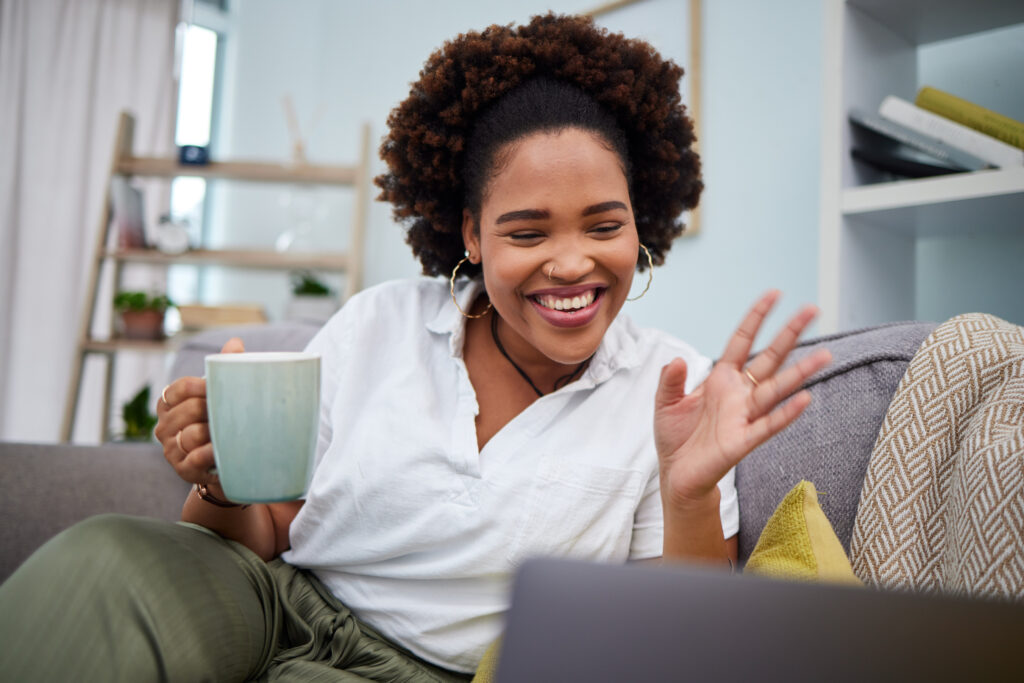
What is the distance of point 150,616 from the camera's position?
0.74 meters

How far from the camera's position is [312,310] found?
2.84 m

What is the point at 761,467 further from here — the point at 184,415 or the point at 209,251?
the point at 209,251

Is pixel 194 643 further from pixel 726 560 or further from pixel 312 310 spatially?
pixel 312 310

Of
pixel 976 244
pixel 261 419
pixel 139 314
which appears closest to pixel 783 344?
pixel 261 419

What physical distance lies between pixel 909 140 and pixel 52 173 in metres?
3.35

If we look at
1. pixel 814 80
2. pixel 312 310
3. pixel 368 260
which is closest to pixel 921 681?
pixel 814 80

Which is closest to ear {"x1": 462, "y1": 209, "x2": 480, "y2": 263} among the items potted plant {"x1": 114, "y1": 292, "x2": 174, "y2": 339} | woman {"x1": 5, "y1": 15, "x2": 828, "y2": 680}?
woman {"x1": 5, "y1": 15, "x2": 828, "y2": 680}

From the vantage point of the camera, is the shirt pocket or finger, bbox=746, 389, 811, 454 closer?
finger, bbox=746, 389, 811, 454

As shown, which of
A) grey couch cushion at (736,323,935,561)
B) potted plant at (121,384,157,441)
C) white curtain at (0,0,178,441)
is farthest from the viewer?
white curtain at (0,0,178,441)

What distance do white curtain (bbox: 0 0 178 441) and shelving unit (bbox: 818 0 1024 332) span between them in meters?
3.12

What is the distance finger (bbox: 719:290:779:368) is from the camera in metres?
0.73

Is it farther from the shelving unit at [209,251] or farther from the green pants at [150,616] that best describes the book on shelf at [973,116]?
the shelving unit at [209,251]

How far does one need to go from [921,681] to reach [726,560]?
22.4 inches

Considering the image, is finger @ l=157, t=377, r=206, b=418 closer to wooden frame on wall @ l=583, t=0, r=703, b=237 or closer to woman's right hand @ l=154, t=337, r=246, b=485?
woman's right hand @ l=154, t=337, r=246, b=485
